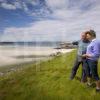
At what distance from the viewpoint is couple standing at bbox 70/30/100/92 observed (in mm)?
3428

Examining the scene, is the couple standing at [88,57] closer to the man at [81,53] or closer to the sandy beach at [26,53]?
the man at [81,53]

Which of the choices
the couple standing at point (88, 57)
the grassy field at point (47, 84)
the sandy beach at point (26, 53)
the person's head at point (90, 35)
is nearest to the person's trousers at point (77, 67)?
the couple standing at point (88, 57)

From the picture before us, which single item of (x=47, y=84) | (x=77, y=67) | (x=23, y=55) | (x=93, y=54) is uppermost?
(x=93, y=54)

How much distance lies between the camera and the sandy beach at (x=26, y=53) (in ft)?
14.7

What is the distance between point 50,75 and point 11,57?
188 centimetres

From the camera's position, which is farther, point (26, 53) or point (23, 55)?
point (23, 55)

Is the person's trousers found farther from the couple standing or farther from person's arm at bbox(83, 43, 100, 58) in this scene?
person's arm at bbox(83, 43, 100, 58)

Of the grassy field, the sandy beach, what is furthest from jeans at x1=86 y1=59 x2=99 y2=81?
the sandy beach

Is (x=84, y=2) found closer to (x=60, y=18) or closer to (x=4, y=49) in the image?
(x=60, y=18)

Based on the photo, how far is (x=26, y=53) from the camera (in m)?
4.78

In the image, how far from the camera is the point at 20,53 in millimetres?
5051

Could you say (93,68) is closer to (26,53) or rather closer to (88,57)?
(88,57)

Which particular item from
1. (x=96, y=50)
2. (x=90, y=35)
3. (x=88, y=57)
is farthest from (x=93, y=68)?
(x=90, y=35)

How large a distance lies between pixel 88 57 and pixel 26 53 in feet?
5.75
